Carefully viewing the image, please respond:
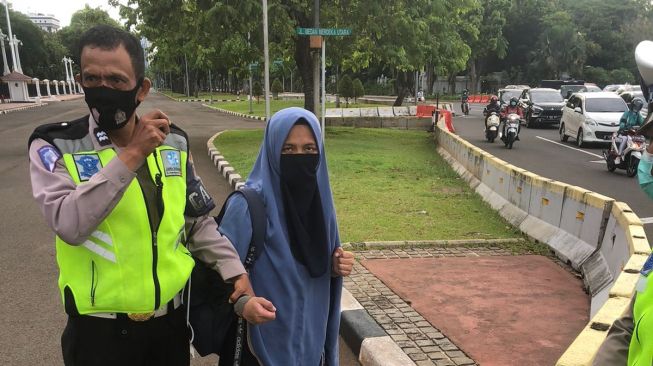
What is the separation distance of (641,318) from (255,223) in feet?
4.28

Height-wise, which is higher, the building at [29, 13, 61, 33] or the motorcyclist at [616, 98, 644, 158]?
the building at [29, 13, 61, 33]

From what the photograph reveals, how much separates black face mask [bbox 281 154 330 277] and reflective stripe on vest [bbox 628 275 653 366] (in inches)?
43.5

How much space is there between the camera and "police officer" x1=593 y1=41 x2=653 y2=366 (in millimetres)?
1496

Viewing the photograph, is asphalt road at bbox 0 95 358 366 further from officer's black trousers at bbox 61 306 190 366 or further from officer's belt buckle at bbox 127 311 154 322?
officer's belt buckle at bbox 127 311 154 322

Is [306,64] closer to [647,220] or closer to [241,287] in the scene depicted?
[647,220]

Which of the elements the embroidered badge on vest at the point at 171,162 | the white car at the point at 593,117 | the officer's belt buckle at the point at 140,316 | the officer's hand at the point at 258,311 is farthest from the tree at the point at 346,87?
the officer's belt buckle at the point at 140,316

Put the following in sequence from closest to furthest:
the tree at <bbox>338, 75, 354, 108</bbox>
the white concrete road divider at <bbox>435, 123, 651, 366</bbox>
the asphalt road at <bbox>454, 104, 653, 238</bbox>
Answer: the white concrete road divider at <bbox>435, 123, 651, 366</bbox> < the asphalt road at <bbox>454, 104, 653, 238</bbox> < the tree at <bbox>338, 75, 354, 108</bbox>

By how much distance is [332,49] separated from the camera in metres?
15.5

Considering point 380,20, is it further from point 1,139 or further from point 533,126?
point 1,139

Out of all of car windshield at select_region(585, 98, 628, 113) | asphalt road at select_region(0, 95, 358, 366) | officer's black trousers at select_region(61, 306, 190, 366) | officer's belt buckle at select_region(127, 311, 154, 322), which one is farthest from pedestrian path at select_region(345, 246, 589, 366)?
car windshield at select_region(585, 98, 628, 113)

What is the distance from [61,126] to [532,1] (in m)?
55.6

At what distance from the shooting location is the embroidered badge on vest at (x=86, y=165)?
1.62 m

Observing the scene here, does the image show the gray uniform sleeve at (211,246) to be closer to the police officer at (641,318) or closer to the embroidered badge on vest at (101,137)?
the embroidered badge on vest at (101,137)

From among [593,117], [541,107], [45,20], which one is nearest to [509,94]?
[541,107]
